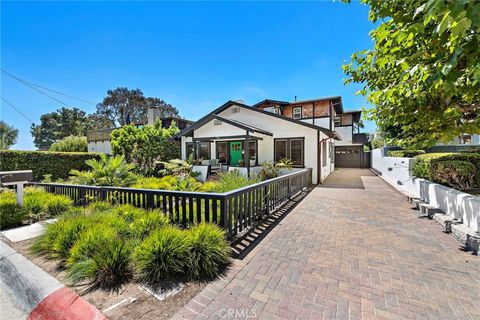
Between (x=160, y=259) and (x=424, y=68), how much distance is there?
435 cm

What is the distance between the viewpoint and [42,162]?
1339 centimetres

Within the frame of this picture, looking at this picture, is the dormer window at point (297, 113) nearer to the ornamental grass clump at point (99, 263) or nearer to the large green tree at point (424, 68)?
the large green tree at point (424, 68)

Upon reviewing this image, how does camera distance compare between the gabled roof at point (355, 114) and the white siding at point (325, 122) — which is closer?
the white siding at point (325, 122)

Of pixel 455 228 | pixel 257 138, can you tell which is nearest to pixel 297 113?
pixel 257 138

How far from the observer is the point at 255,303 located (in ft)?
7.68

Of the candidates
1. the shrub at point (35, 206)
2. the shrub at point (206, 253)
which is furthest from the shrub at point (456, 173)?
the shrub at point (35, 206)

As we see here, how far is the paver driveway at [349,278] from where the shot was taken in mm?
2221

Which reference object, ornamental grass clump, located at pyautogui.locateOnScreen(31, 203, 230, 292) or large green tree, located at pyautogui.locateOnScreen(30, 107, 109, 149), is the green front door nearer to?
ornamental grass clump, located at pyautogui.locateOnScreen(31, 203, 230, 292)

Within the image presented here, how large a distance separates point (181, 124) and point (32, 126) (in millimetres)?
43226

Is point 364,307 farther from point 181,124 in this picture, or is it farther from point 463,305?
point 181,124

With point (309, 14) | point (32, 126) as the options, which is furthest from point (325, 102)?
point (32, 126)

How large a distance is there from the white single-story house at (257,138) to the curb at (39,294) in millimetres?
9914

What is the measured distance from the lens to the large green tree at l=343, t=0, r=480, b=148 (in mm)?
2330

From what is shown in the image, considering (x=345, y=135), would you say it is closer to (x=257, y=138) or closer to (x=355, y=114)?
(x=355, y=114)
